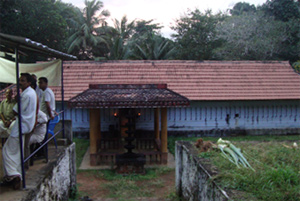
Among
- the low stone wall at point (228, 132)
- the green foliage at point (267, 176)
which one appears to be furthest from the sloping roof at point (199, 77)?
the green foliage at point (267, 176)

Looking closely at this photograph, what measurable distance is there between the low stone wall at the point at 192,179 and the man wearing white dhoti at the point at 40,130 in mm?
2701

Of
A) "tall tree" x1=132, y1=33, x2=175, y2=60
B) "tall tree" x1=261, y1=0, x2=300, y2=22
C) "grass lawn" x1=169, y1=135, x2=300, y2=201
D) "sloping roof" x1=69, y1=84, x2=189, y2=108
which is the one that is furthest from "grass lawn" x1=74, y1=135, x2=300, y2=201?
"tall tree" x1=261, y1=0, x2=300, y2=22

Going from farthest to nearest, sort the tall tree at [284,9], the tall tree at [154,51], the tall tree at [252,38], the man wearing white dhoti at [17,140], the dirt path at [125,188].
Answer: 1. the tall tree at [284,9]
2. the tall tree at [154,51]
3. the tall tree at [252,38]
4. the dirt path at [125,188]
5. the man wearing white dhoti at [17,140]

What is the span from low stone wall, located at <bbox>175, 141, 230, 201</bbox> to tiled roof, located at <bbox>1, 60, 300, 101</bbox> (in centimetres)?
606

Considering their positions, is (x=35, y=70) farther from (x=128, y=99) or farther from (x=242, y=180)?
(x=242, y=180)

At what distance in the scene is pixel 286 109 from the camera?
12.4 metres

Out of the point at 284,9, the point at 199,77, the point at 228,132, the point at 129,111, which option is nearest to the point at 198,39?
the point at 284,9

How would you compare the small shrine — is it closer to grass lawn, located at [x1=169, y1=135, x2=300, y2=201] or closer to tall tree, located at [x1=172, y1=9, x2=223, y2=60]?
grass lawn, located at [x1=169, y1=135, x2=300, y2=201]

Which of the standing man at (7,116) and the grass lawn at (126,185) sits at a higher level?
the standing man at (7,116)

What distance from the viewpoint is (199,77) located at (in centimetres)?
1260

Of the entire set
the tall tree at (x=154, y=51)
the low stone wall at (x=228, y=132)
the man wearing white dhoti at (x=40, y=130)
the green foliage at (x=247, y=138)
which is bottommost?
the green foliage at (x=247, y=138)

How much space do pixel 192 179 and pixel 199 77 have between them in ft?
27.4

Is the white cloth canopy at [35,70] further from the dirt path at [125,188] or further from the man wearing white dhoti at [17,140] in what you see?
the dirt path at [125,188]

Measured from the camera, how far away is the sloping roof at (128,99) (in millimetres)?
7492
